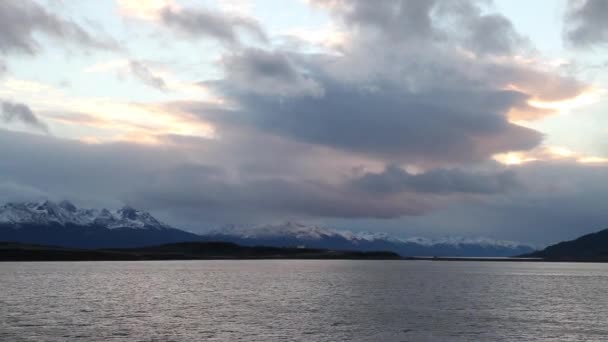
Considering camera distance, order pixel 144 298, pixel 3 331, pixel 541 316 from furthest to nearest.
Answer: pixel 144 298 → pixel 541 316 → pixel 3 331

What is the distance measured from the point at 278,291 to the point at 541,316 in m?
61.1

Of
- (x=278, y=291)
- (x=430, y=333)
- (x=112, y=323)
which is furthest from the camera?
(x=278, y=291)

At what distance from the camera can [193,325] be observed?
7538cm

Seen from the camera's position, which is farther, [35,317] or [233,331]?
[35,317]

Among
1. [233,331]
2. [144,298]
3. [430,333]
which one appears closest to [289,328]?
[233,331]

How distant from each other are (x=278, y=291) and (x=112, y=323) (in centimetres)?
6210

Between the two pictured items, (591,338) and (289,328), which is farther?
(289,328)

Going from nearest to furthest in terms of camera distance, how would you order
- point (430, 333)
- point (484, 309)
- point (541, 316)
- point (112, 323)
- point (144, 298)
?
point (430, 333) < point (112, 323) < point (541, 316) < point (484, 309) < point (144, 298)

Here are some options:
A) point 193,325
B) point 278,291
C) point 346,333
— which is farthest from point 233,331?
point 278,291

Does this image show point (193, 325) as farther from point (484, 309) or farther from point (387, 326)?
point (484, 309)

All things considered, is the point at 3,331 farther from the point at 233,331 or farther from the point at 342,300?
the point at 342,300

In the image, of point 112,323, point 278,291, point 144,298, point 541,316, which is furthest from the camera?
point 278,291

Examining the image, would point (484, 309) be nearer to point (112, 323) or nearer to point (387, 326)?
point (387, 326)

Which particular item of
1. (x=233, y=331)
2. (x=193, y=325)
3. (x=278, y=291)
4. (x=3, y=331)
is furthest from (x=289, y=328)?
(x=278, y=291)
